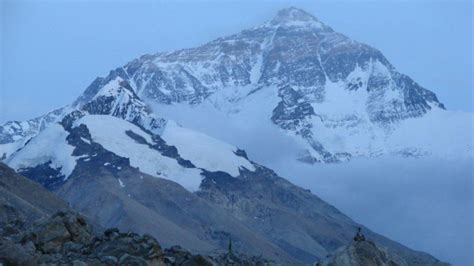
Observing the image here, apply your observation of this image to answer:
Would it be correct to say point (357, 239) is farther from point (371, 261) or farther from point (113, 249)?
point (113, 249)

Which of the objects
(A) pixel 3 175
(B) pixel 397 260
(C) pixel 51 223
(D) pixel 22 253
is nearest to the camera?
(D) pixel 22 253

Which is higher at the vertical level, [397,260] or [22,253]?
[397,260]

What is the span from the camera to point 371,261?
38344 mm

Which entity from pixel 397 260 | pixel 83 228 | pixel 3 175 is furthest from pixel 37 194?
pixel 397 260

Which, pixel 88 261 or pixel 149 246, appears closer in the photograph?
pixel 88 261

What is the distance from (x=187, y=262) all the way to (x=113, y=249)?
3370 millimetres

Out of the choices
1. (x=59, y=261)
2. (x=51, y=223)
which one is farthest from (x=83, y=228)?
(x=59, y=261)

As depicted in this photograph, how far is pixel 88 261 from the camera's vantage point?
124 ft

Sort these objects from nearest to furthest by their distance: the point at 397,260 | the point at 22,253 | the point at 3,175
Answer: the point at 22,253, the point at 397,260, the point at 3,175

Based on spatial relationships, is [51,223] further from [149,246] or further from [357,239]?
[357,239]

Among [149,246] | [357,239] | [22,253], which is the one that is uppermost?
[357,239]

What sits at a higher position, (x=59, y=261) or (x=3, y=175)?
(x=3, y=175)

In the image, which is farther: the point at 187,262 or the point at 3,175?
the point at 3,175

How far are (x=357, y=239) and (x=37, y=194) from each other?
155578 mm
